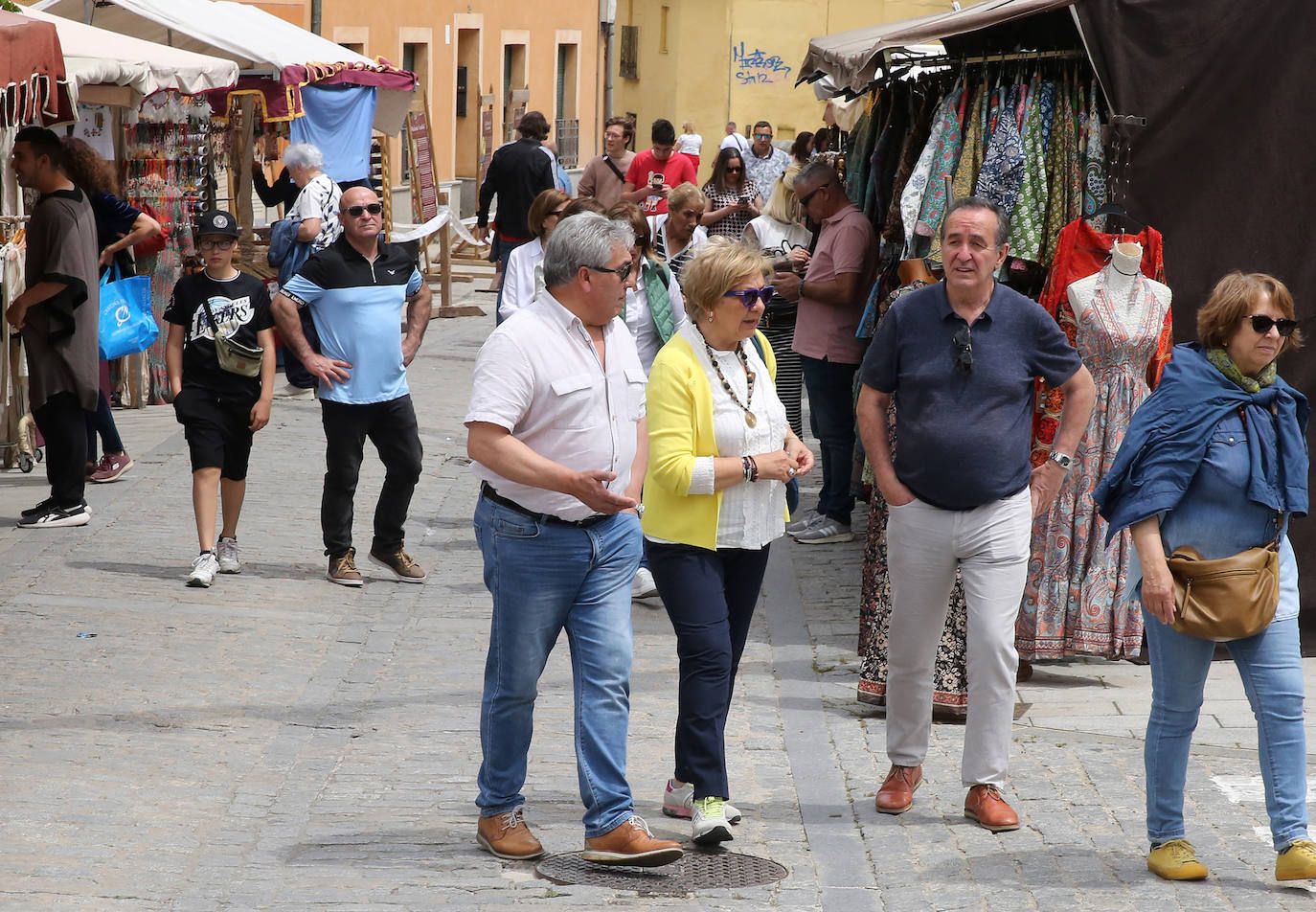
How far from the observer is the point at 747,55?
41.5 meters

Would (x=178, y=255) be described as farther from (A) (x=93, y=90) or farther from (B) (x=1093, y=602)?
(B) (x=1093, y=602)

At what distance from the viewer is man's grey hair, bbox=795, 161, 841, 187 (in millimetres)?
9398

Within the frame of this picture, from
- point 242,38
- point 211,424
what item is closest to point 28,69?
point 211,424

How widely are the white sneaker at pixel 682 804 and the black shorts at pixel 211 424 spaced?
12.7 feet

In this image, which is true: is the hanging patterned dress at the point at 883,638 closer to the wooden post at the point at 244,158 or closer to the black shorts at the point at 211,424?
the black shorts at the point at 211,424

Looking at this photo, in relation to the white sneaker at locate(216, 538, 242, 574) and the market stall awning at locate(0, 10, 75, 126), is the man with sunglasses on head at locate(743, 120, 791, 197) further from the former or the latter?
the white sneaker at locate(216, 538, 242, 574)

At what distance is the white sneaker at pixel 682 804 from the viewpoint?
552 cm

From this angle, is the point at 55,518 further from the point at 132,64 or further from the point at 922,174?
the point at 922,174

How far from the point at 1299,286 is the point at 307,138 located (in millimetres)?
11125

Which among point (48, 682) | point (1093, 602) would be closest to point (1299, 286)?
point (1093, 602)

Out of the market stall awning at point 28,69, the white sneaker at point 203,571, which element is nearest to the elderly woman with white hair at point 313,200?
the market stall awning at point 28,69

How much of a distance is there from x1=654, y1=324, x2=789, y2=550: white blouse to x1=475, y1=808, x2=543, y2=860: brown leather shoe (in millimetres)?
999

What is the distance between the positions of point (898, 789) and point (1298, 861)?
1257 millimetres

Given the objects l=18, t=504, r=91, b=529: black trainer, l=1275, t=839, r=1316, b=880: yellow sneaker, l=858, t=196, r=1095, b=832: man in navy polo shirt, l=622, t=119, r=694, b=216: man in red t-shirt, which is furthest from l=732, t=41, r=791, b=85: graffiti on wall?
l=1275, t=839, r=1316, b=880: yellow sneaker
